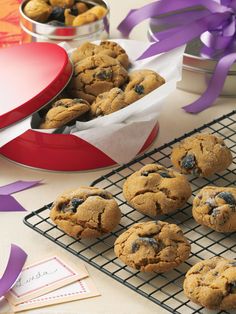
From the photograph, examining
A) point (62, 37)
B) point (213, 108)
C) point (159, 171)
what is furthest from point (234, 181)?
point (62, 37)

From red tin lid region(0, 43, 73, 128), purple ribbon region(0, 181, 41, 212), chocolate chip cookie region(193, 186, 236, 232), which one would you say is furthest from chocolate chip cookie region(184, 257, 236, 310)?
red tin lid region(0, 43, 73, 128)

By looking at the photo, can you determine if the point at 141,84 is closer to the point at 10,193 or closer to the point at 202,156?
the point at 202,156

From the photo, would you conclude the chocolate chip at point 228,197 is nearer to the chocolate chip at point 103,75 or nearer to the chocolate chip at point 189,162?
the chocolate chip at point 189,162

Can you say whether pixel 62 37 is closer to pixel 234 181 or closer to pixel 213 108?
pixel 213 108

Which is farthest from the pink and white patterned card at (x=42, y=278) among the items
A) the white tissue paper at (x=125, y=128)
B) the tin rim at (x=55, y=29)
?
the tin rim at (x=55, y=29)

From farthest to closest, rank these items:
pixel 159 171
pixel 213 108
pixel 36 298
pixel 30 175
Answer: pixel 213 108 < pixel 30 175 < pixel 159 171 < pixel 36 298

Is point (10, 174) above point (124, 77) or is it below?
below

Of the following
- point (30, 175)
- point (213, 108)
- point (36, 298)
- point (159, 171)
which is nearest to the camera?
point (36, 298)
